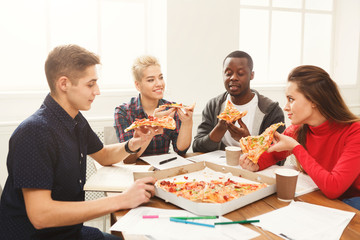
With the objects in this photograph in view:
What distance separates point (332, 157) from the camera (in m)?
1.94

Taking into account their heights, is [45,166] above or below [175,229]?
above

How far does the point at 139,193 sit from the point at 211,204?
0.34 m

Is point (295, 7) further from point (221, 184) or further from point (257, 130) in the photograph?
point (221, 184)

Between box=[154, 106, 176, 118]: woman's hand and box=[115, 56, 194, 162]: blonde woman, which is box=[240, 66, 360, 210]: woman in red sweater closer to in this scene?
box=[115, 56, 194, 162]: blonde woman

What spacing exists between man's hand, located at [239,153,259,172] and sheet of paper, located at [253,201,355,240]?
500 mm

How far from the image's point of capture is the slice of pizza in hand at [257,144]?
1894 mm

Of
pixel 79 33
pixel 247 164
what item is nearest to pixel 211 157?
pixel 247 164

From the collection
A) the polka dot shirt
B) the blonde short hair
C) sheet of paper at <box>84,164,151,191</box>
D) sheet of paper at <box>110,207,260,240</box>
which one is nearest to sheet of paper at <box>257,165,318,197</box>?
sheet of paper at <box>110,207,260,240</box>

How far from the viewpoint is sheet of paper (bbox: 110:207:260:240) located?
1.16 m

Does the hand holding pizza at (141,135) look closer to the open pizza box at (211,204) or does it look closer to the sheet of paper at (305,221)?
the open pizza box at (211,204)

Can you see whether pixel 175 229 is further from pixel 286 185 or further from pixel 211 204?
pixel 286 185

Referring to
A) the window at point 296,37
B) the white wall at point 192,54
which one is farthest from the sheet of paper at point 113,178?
the window at point 296,37

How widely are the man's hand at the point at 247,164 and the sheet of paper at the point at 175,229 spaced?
72 cm

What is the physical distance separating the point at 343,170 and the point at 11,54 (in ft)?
12.1
